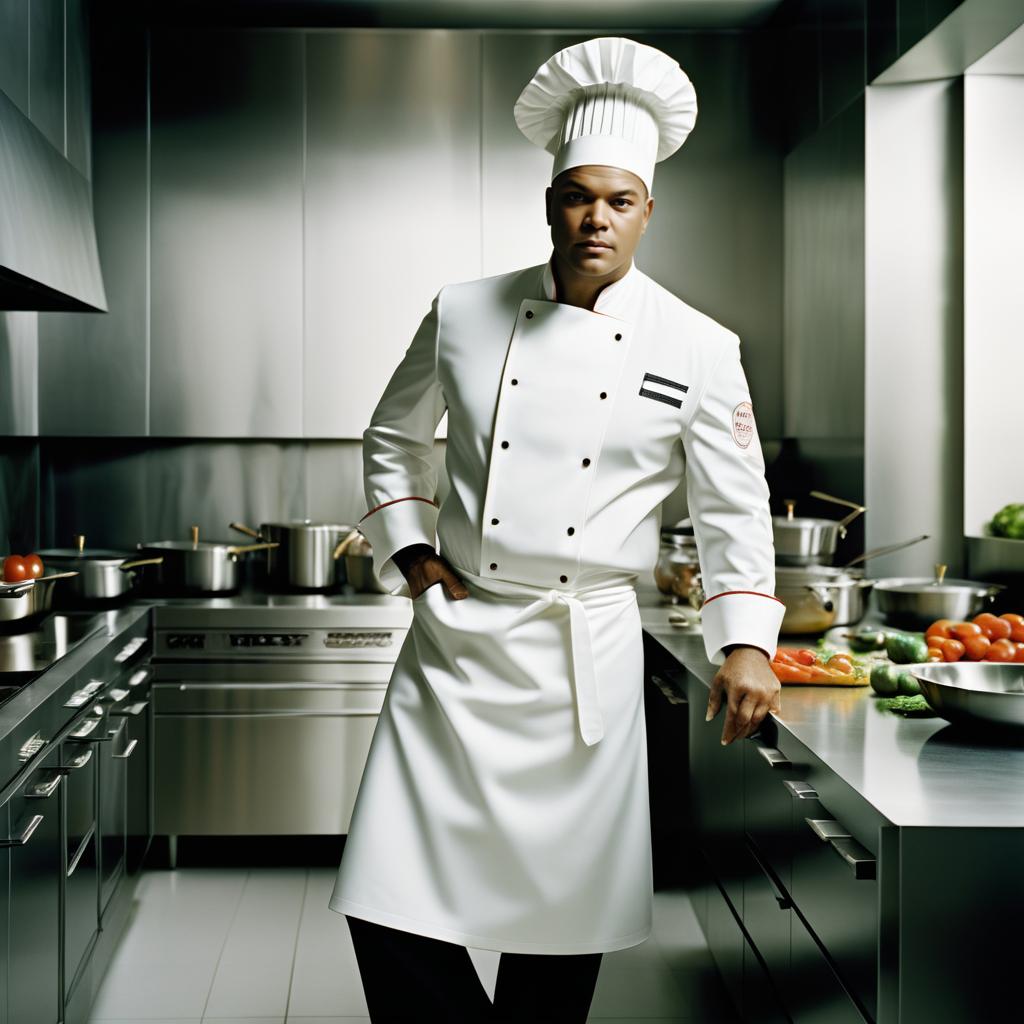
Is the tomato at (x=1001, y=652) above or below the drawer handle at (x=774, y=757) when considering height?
above

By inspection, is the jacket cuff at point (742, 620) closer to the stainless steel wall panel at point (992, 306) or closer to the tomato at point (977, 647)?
the tomato at point (977, 647)

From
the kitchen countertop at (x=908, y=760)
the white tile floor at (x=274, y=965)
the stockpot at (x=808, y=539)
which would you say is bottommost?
the white tile floor at (x=274, y=965)

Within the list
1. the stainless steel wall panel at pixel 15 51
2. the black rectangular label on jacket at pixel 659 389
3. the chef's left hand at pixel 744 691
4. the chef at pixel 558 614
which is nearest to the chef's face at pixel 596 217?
the chef at pixel 558 614

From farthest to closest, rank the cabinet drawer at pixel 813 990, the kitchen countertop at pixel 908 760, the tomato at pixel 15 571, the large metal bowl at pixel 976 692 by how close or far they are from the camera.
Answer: the tomato at pixel 15 571, the large metal bowl at pixel 976 692, the cabinet drawer at pixel 813 990, the kitchen countertop at pixel 908 760

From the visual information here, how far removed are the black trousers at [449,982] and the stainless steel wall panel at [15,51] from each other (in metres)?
1.90

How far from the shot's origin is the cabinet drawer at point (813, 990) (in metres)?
1.52

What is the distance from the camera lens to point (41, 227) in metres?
2.44

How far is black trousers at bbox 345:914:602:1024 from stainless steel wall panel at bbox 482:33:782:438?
234 centimetres

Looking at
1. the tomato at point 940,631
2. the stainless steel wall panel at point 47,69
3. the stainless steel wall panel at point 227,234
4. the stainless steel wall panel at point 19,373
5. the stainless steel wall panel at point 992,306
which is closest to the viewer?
the tomato at point 940,631

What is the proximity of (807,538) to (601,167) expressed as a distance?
66.2 inches

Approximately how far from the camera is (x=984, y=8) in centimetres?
250

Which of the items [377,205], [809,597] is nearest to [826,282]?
[809,597]

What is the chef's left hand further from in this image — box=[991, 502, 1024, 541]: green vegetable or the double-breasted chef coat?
box=[991, 502, 1024, 541]: green vegetable

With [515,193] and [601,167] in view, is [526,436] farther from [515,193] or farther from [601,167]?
[515,193]
